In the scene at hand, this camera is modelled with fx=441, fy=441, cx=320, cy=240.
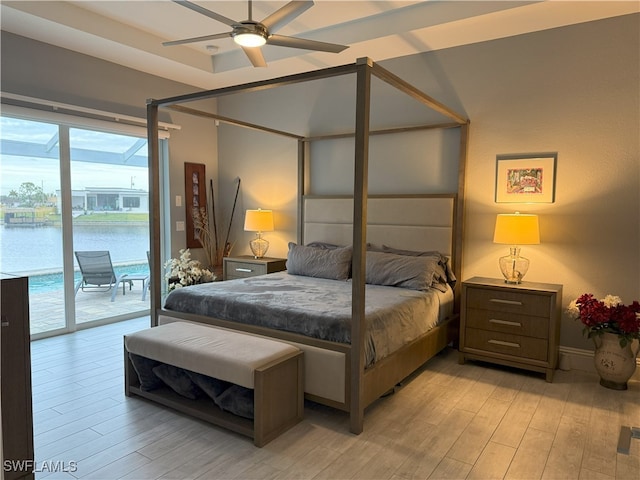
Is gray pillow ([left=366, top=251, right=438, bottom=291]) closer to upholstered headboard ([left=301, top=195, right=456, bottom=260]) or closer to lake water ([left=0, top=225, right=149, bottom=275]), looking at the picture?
upholstered headboard ([left=301, top=195, right=456, bottom=260])

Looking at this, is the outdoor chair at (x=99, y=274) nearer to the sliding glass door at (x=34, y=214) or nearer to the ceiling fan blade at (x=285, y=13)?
the sliding glass door at (x=34, y=214)

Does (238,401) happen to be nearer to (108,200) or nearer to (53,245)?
(53,245)

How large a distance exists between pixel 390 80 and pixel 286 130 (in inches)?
114

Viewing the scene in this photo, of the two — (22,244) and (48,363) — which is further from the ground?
(22,244)

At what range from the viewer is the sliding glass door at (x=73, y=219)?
4152 millimetres

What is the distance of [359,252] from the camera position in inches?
99.9

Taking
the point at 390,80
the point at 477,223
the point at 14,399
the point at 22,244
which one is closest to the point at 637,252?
the point at 477,223

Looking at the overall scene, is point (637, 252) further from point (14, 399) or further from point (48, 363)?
point (48, 363)

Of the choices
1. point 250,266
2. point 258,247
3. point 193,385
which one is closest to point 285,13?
point 193,385

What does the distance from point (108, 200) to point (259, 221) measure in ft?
5.57

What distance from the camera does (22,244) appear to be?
4203 mm

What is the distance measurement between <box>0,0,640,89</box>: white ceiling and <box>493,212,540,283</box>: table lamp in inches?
62.4

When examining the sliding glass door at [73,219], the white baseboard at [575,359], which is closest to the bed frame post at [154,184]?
the sliding glass door at [73,219]

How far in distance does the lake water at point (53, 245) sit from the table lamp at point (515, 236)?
403 centimetres
